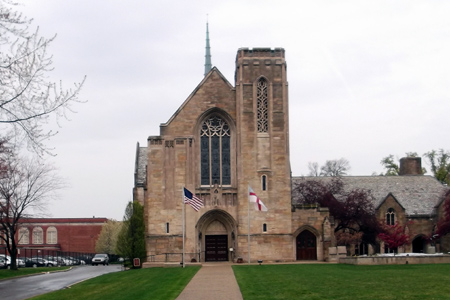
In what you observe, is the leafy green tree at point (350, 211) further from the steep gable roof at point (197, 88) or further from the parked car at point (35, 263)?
the parked car at point (35, 263)

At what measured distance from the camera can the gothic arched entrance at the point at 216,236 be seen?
4716cm

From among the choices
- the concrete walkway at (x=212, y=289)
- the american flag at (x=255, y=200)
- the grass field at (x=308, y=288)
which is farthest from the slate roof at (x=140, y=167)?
the grass field at (x=308, y=288)

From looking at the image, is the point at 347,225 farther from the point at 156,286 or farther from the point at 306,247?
the point at 156,286

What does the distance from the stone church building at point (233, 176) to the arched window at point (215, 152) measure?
72 mm

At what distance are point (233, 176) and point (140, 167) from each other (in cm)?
1732

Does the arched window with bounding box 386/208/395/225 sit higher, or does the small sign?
the arched window with bounding box 386/208/395/225

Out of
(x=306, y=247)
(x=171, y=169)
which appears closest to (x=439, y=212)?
(x=306, y=247)

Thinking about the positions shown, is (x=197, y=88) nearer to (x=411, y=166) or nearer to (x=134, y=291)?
(x=134, y=291)

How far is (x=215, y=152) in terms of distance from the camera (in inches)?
1886

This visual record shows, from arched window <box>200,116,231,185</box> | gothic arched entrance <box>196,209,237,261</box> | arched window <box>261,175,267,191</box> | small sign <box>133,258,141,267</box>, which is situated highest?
arched window <box>200,116,231,185</box>

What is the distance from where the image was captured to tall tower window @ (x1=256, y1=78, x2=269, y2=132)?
47.5 meters

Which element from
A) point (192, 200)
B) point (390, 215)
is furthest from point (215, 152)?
point (390, 215)

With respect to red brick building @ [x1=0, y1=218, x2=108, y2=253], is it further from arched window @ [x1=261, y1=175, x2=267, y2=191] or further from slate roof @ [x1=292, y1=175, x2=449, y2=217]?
arched window @ [x1=261, y1=175, x2=267, y2=191]

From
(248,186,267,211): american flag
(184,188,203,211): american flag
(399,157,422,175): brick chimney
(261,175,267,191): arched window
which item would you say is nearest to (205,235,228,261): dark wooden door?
(248,186,267,211): american flag
